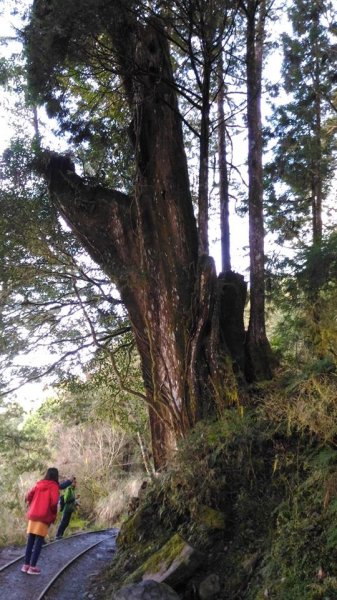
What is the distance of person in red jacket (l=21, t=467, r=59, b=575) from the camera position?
286 inches

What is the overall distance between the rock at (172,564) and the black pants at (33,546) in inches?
75.8

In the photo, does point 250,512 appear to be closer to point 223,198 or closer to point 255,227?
point 255,227

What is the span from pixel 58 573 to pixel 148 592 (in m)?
3.50

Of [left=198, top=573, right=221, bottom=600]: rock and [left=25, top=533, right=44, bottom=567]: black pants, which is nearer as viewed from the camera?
[left=198, top=573, right=221, bottom=600]: rock

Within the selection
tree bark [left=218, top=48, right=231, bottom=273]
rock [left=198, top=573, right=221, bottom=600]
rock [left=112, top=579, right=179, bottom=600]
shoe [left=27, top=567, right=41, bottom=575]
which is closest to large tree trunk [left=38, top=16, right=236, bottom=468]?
tree bark [left=218, top=48, right=231, bottom=273]

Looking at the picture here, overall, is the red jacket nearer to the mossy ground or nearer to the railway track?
the railway track

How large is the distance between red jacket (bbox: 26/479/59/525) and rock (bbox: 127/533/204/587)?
71.3 inches

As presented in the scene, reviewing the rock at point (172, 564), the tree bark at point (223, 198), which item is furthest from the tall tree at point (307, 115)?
the rock at point (172, 564)

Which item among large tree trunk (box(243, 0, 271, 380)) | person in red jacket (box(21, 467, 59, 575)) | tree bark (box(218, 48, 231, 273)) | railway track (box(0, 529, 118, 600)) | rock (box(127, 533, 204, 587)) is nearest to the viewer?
rock (box(127, 533, 204, 587))

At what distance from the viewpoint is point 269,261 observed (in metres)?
10.7

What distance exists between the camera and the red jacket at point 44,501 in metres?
7.28

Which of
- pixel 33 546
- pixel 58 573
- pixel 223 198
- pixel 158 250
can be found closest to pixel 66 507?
pixel 33 546

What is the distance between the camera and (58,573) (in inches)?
302

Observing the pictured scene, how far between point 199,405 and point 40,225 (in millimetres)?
5004
